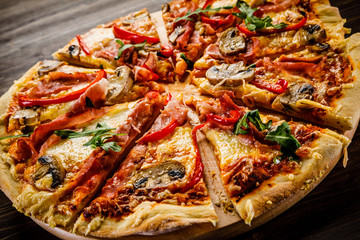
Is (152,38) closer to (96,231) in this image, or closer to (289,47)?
(289,47)

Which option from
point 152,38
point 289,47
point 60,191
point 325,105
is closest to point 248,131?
point 325,105

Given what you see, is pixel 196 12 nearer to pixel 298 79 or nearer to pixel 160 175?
pixel 298 79

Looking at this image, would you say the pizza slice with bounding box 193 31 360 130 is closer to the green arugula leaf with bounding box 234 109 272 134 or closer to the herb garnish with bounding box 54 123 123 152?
the green arugula leaf with bounding box 234 109 272 134

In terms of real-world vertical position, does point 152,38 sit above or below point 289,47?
above

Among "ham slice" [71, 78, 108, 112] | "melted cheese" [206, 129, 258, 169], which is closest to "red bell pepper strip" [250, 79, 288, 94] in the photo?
"melted cheese" [206, 129, 258, 169]

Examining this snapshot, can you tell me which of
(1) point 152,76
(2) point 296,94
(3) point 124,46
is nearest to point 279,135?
(2) point 296,94

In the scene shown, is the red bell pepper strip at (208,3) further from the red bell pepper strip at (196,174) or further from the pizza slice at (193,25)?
the red bell pepper strip at (196,174)
